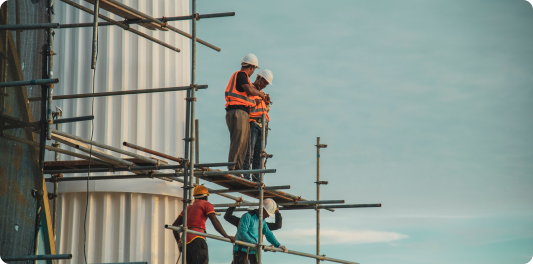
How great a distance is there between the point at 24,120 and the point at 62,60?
264 inches

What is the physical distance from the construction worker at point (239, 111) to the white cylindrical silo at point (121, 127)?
244cm

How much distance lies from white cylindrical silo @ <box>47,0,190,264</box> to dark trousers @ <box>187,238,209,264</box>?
3244mm

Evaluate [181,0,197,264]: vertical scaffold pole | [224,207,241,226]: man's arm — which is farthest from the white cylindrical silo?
[181,0,197,264]: vertical scaffold pole

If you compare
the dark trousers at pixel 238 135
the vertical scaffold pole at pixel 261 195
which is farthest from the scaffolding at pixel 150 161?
the dark trousers at pixel 238 135

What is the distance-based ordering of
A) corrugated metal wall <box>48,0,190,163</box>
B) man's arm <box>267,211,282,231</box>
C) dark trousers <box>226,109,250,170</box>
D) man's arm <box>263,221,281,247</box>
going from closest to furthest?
man's arm <box>263,221,281,247</box> < dark trousers <box>226,109,250,170</box> < man's arm <box>267,211,282,231</box> < corrugated metal wall <box>48,0,190,163</box>

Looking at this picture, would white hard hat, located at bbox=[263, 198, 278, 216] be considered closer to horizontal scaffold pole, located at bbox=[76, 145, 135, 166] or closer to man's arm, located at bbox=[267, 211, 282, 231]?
man's arm, located at bbox=[267, 211, 282, 231]

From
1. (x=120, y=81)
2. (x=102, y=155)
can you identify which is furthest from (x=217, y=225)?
(x=120, y=81)

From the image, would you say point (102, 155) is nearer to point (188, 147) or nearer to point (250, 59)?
point (188, 147)

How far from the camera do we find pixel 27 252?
7.22 metres

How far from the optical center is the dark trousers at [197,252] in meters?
10.4

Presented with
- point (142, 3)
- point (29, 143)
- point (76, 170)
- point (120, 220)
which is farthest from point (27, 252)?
point (142, 3)

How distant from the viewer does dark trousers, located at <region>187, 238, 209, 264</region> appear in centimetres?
1036

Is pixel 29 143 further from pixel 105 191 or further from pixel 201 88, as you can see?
pixel 105 191

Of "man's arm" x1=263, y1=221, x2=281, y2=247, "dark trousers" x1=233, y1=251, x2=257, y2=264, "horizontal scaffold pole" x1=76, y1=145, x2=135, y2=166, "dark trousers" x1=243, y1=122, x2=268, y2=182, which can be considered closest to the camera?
"horizontal scaffold pole" x1=76, y1=145, x2=135, y2=166
